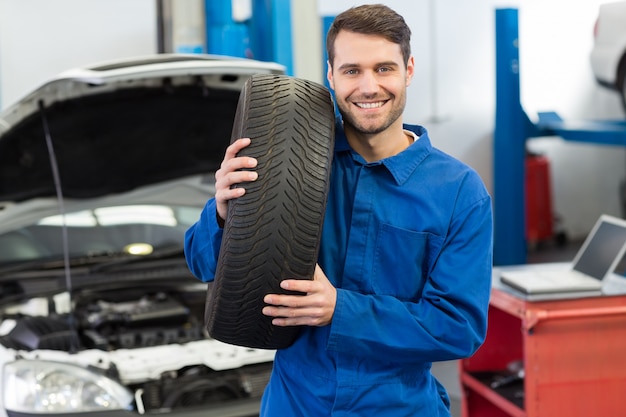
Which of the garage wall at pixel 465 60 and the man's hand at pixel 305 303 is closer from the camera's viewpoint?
the man's hand at pixel 305 303

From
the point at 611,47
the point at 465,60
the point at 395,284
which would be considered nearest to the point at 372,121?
the point at 395,284

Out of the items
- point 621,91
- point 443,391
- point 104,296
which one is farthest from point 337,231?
point 621,91

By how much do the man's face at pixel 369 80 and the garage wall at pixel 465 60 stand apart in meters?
5.33

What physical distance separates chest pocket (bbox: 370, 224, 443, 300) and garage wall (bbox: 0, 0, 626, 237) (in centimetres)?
540

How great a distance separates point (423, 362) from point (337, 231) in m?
0.30

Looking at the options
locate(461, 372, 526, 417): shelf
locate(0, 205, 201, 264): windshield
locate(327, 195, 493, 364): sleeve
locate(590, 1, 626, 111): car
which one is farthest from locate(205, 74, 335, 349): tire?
locate(590, 1, 626, 111): car

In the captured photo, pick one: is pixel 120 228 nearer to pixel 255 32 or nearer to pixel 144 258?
pixel 144 258

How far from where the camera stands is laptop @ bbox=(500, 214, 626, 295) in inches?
105

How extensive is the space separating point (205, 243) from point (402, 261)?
0.39m

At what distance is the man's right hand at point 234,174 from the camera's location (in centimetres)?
145

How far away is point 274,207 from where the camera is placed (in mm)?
1468

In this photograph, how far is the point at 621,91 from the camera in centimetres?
572

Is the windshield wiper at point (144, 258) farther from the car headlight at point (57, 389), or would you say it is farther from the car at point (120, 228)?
the car headlight at point (57, 389)

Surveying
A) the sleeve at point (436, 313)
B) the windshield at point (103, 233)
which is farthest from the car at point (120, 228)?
the sleeve at point (436, 313)
